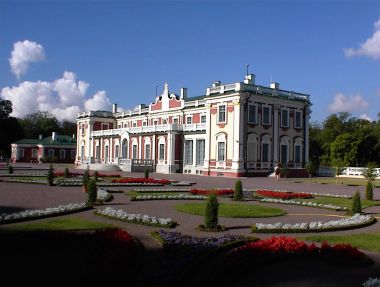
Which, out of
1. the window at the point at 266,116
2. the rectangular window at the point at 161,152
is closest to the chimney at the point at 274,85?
the window at the point at 266,116

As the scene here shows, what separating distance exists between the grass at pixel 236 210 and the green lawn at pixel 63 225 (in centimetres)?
435

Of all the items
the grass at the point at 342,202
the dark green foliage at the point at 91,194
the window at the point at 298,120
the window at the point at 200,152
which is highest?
the window at the point at 298,120

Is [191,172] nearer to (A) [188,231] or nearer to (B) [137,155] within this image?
(B) [137,155]

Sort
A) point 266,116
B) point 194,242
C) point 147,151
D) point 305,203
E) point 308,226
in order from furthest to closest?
point 147,151
point 266,116
point 305,203
point 308,226
point 194,242

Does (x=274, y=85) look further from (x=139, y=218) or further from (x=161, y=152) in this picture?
(x=139, y=218)

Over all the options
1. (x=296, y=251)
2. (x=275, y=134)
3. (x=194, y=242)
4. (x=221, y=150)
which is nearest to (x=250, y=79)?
(x=275, y=134)

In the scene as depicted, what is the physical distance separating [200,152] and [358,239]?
3924 cm

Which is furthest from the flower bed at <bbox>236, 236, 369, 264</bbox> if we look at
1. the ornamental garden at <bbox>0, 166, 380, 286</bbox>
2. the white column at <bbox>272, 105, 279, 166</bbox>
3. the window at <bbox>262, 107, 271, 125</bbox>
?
the white column at <bbox>272, 105, 279, 166</bbox>

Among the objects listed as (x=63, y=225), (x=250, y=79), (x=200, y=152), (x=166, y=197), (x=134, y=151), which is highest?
(x=250, y=79)

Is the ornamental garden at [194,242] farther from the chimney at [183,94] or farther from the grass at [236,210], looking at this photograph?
the chimney at [183,94]

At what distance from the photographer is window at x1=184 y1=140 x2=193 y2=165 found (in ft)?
173

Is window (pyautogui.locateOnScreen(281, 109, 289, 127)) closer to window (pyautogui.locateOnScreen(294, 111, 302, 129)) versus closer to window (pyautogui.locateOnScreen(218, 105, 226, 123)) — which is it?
window (pyautogui.locateOnScreen(294, 111, 302, 129))

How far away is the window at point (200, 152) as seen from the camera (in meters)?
50.9

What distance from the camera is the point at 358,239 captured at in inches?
487
